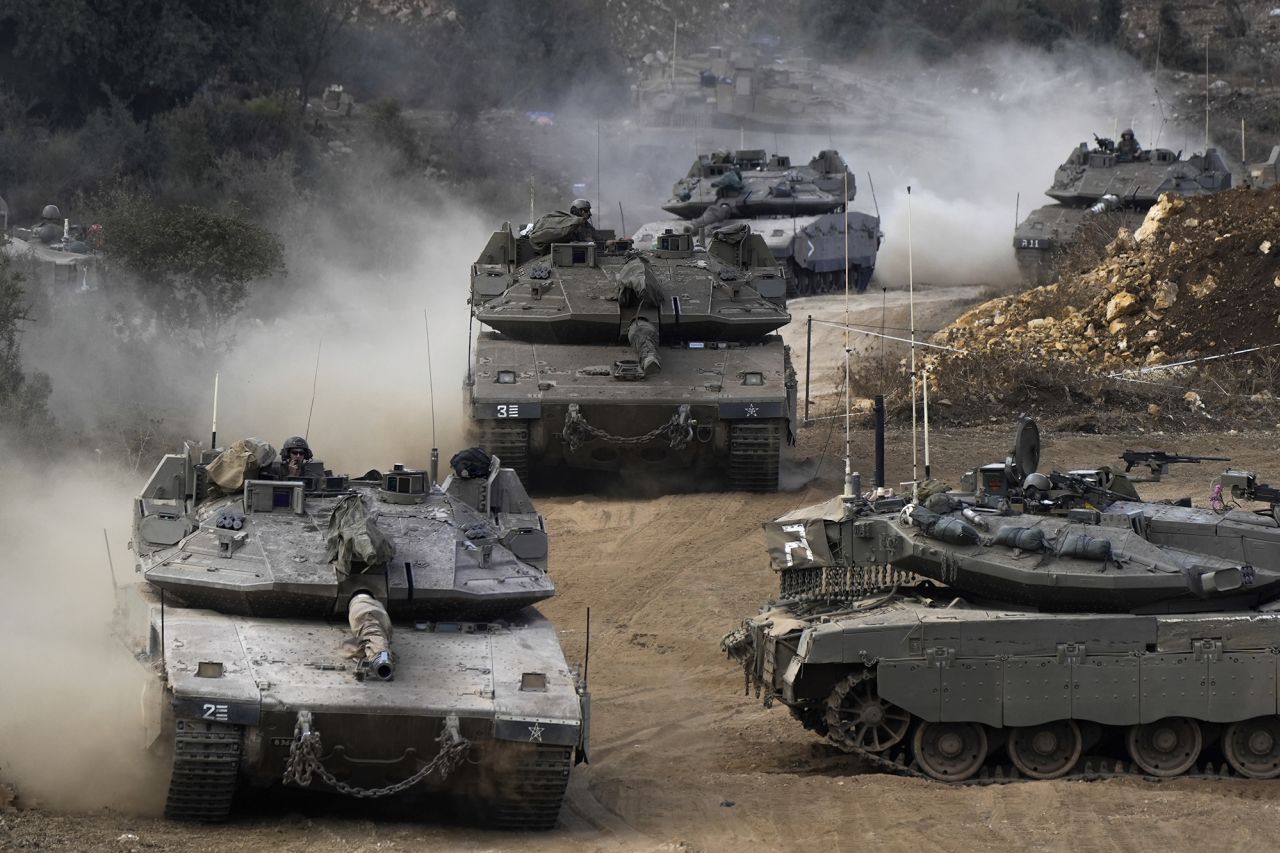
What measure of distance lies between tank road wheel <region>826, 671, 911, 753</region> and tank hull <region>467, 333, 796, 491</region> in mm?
8309

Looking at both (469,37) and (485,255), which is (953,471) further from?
(469,37)

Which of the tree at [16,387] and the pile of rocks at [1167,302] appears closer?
the tree at [16,387]

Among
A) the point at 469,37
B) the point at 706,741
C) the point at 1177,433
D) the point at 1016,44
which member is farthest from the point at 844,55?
the point at 706,741

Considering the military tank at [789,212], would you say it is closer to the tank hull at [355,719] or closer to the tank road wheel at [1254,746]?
the tank road wheel at [1254,746]

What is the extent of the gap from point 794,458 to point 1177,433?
172 inches

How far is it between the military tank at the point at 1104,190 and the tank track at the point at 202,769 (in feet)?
92.5

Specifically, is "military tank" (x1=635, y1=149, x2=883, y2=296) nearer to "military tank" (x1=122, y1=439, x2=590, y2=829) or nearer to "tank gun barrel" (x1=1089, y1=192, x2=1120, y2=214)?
"tank gun barrel" (x1=1089, y1=192, x2=1120, y2=214)

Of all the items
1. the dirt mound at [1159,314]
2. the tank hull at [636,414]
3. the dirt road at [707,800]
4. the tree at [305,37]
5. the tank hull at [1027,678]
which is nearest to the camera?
the dirt road at [707,800]

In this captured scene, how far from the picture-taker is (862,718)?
13.6 metres

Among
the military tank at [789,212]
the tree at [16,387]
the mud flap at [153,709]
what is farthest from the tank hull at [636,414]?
the military tank at [789,212]

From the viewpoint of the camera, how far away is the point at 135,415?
84.7ft

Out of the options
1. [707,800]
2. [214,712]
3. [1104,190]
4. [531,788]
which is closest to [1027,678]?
[707,800]

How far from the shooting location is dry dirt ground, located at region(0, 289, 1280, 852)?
11586 mm

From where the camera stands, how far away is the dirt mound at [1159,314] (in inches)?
1090
